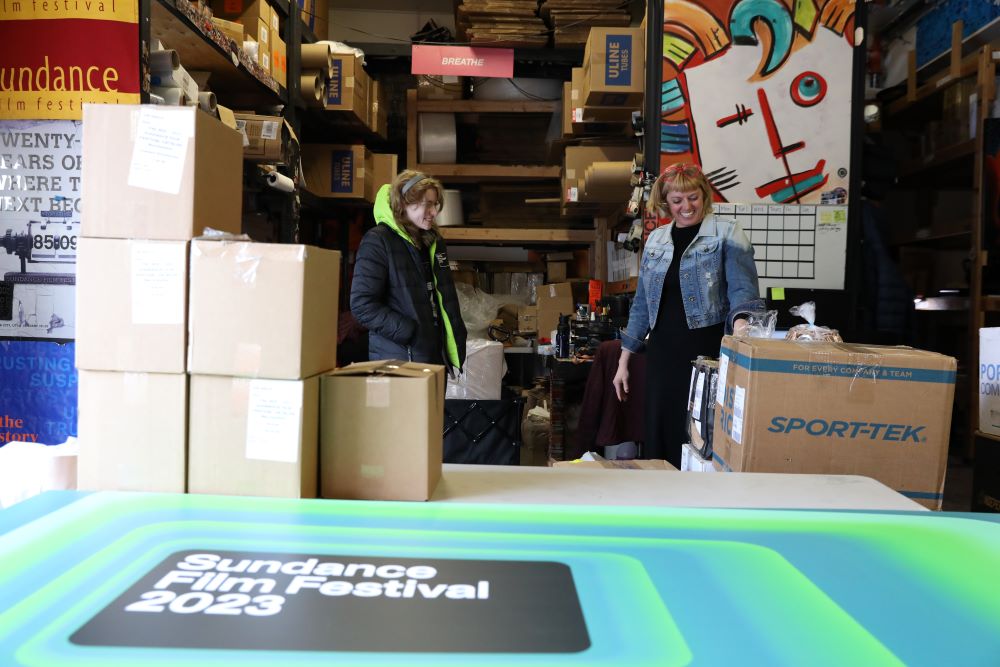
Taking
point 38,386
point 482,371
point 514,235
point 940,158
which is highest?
point 940,158

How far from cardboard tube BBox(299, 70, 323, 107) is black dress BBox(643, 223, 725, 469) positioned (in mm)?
2505

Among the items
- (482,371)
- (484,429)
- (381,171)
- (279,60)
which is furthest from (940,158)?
(279,60)

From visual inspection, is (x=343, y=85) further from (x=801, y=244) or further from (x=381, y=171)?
(x=801, y=244)

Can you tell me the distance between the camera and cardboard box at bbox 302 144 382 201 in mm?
4980

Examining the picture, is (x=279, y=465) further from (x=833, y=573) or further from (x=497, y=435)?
(x=497, y=435)

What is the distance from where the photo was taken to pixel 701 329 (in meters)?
2.60

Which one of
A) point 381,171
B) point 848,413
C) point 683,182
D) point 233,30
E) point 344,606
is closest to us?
point 344,606

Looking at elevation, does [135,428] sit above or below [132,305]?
below

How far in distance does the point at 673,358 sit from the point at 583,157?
8.32 feet

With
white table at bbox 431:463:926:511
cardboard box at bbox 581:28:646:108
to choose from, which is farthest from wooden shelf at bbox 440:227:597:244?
white table at bbox 431:463:926:511

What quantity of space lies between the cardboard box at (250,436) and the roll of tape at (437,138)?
4.57 metres

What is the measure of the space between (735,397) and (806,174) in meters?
2.12

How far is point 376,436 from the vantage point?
4.14 ft

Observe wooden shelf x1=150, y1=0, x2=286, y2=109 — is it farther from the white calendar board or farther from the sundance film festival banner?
the white calendar board
